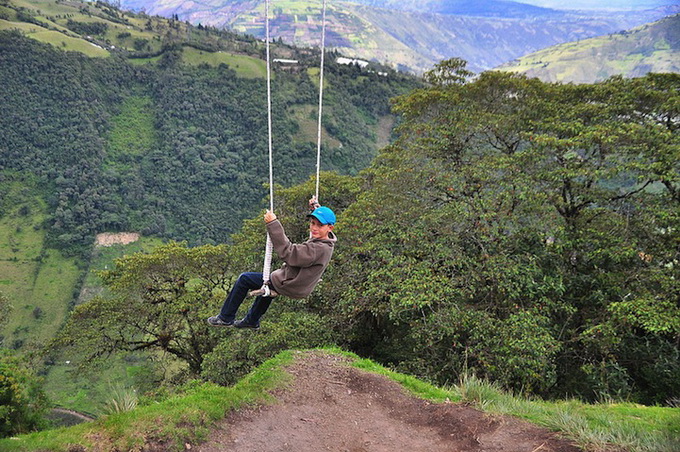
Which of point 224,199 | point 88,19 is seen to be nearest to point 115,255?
point 224,199

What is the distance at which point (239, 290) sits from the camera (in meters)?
5.47

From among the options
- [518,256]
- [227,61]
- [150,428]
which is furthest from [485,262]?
[227,61]

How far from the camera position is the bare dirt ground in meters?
4.95

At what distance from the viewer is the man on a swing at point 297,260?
15.8 ft

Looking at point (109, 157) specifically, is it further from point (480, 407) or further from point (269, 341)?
point (480, 407)

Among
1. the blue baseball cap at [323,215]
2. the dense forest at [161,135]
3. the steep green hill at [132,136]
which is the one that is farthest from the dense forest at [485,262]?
the dense forest at [161,135]

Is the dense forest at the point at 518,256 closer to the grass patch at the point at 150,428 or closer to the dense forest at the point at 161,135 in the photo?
the grass patch at the point at 150,428

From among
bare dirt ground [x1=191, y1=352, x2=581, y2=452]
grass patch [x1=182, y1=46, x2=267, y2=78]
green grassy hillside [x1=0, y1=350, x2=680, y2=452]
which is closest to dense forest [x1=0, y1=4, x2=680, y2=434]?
green grassy hillside [x1=0, y1=350, x2=680, y2=452]

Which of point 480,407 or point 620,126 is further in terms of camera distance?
point 620,126

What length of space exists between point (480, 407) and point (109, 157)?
88.6m

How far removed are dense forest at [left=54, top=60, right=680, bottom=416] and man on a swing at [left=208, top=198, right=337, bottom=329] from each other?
3959 millimetres

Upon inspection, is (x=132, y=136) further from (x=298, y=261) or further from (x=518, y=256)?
(x=298, y=261)

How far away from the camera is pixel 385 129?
101625 mm

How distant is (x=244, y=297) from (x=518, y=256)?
7395 mm
